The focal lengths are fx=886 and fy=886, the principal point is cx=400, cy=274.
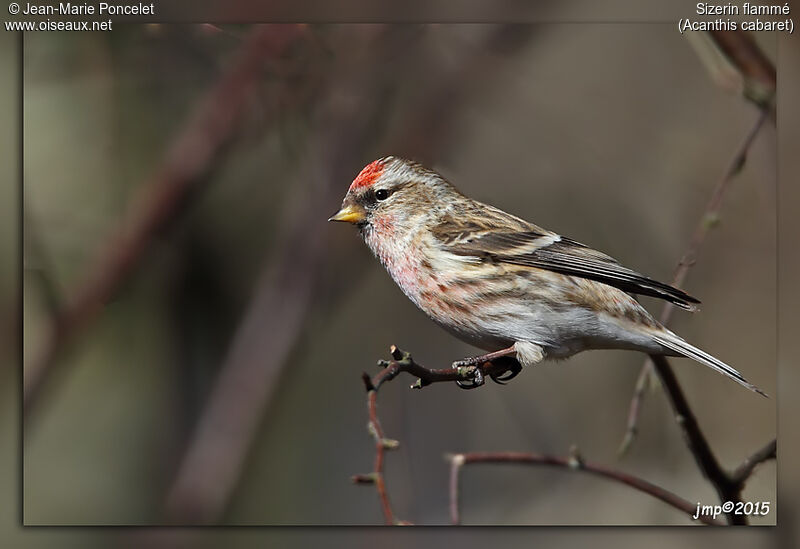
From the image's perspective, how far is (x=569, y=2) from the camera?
3.01 m

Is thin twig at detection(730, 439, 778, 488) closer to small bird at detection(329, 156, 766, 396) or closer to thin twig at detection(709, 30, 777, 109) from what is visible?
small bird at detection(329, 156, 766, 396)

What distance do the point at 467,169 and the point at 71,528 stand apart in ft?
6.04

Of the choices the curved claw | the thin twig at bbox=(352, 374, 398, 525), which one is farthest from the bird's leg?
the thin twig at bbox=(352, 374, 398, 525)

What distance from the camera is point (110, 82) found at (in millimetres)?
3074

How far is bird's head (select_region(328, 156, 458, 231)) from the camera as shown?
2939mm

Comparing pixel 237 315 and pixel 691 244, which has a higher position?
pixel 691 244

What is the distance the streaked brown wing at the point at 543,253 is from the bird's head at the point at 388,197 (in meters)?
0.12

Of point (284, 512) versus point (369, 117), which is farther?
point (369, 117)

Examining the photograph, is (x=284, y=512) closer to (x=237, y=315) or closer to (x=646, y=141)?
(x=237, y=315)

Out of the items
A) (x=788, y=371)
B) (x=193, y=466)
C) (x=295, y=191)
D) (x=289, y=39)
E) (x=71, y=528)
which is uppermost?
(x=289, y=39)

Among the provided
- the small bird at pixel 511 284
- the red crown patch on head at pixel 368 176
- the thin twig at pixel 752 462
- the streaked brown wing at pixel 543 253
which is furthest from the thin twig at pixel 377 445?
the thin twig at pixel 752 462

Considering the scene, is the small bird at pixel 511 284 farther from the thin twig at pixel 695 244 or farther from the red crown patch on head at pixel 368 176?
the thin twig at pixel 695 244

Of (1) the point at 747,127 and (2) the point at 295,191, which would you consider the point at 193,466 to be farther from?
(1) the point at 747,127

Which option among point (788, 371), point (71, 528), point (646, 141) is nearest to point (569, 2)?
point (646, 141)
